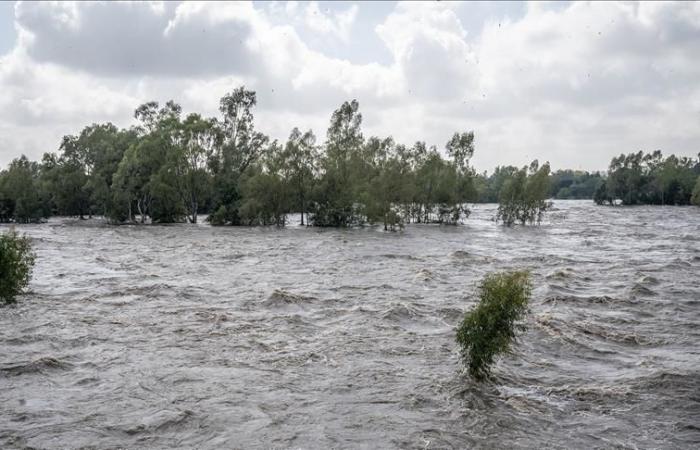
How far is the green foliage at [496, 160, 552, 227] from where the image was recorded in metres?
104

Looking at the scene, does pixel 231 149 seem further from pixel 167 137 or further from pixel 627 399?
pixel 627 399

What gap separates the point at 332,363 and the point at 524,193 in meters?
92.4

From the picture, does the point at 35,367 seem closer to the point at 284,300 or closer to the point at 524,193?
A: the point at 284,300

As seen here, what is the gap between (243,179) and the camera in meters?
97.2

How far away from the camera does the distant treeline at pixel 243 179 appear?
9100cm

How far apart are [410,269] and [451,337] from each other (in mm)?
20473

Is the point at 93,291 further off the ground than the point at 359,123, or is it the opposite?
the point at 359,123

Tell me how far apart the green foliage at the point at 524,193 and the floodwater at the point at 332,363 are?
2596 inches

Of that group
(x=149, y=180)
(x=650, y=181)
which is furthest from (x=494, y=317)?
(x=650, y=181)

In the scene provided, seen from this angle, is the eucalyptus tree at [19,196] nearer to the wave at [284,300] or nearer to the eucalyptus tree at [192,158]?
the eucalyptus tree at [192,158]

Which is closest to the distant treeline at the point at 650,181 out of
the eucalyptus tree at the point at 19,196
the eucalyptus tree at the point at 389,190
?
the eucalyptus tree at the point at 389,190

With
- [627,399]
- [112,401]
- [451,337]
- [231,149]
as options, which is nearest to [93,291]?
[112,401]

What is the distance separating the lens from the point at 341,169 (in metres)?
92.0

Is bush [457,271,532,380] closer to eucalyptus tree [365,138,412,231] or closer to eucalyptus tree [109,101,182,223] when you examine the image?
eucalyptus tree [365,138,412,231]
